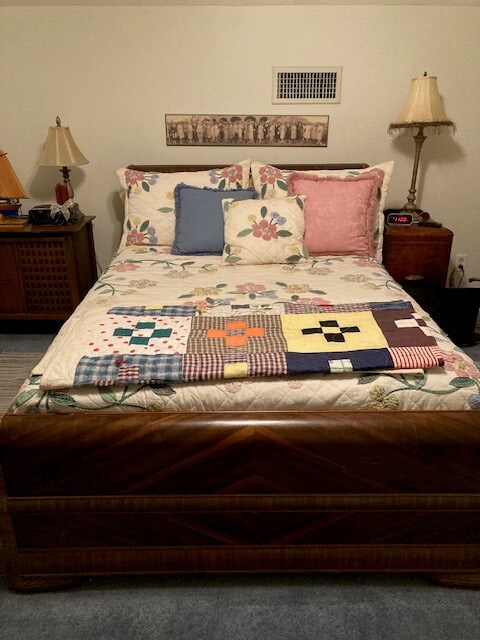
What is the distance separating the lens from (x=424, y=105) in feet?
9.29

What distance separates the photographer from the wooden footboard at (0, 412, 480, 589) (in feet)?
4.52

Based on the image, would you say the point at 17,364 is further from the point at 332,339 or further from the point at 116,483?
the point at 332,339

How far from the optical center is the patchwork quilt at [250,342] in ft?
4.81

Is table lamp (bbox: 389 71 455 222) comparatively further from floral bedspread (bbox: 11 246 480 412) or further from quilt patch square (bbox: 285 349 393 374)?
quilt patch square (bbox: 285 349 393 374)

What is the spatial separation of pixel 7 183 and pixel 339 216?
72.1 inches

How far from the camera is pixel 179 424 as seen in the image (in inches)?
54.6

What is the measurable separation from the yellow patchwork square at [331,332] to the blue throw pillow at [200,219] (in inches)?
38.8

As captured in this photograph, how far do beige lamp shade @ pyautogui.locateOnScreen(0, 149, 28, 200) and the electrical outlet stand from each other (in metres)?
2.74

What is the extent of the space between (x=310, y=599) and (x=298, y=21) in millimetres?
2896

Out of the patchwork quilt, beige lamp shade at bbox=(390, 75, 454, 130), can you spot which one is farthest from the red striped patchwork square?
beige lamp shade at bbox=(390, 75, 454, 130)

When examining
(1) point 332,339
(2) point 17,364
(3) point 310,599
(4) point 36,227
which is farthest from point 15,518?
(4) point 36,227

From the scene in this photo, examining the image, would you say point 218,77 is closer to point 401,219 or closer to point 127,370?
point 401,219

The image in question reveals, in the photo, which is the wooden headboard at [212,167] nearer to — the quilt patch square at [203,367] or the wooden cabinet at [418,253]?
the wooden cabinet at [418,253]

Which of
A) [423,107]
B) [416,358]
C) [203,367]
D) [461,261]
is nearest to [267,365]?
[203,367]
